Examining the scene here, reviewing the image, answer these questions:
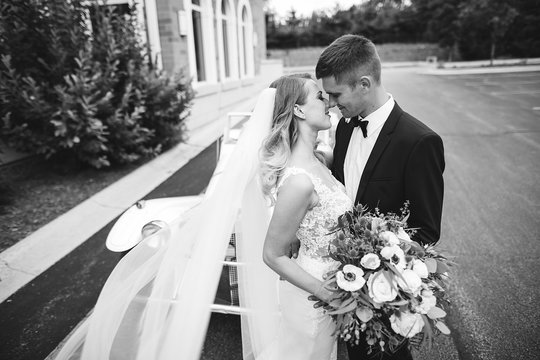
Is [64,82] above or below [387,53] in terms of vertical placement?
below

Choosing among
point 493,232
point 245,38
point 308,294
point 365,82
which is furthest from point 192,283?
point 245,38

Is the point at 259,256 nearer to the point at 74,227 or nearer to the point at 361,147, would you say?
the point at 361,147

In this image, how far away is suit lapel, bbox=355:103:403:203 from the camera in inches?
76.3

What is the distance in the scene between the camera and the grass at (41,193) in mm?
4574

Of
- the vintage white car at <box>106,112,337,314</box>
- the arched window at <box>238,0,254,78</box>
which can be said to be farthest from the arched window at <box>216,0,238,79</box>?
the vintage white car at <box>106,112,337,314</box>

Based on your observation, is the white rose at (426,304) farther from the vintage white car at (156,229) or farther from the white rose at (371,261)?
the vintage white car at (156,229)

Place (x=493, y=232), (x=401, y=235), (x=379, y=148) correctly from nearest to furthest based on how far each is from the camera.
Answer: (x=401, y=235) < (x=379, y=148) < (x=493, y=232)

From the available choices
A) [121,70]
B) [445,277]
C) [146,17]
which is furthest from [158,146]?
[445,277]

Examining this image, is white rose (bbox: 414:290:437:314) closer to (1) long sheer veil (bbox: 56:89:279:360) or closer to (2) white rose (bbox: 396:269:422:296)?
(2) white rose (bbox: 396:269:422:296)

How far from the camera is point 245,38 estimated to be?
61.9 feet

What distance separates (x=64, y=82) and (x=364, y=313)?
6.22 metres

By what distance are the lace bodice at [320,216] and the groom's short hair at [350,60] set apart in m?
0.60

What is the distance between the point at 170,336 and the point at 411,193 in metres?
1.43

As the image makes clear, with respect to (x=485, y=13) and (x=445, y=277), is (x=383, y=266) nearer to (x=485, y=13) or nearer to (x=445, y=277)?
(x=445, y=277)
